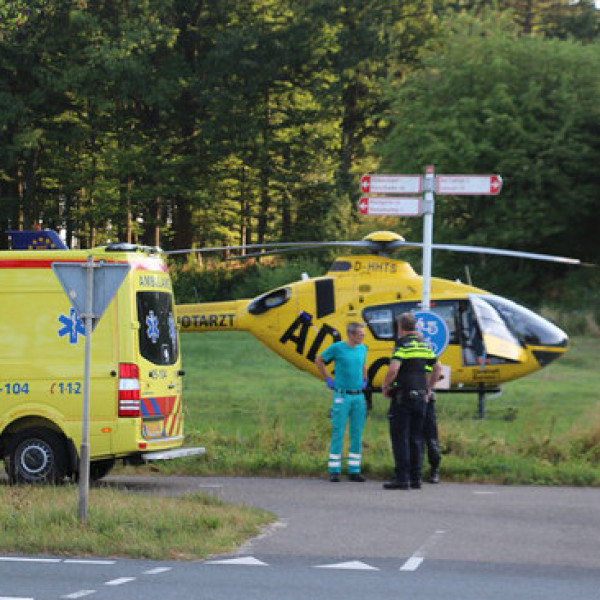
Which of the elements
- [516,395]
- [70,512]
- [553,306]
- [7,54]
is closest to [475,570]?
[70,512]

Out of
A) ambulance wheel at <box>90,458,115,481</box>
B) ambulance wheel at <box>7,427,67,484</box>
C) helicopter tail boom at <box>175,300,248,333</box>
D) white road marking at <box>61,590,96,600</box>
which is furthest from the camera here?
helicopter tail boom at <box>175,300,248,333</box>

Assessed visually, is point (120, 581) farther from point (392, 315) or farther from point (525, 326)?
point (525, 326)

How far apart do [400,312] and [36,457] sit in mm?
9691

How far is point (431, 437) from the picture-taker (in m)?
15.0

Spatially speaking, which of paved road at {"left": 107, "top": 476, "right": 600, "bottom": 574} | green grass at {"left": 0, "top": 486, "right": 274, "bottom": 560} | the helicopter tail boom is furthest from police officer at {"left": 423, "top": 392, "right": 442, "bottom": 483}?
the helicopter tail boom

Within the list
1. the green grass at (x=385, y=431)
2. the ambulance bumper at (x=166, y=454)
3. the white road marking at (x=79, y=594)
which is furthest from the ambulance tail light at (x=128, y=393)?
the white road marking at (x=79, y=594)

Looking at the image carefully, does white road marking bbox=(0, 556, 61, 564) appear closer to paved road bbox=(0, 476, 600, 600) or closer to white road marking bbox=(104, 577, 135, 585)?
paved road bbox=(0, 476, 600, 600)

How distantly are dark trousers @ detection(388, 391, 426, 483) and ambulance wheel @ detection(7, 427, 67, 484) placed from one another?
353 centimetres

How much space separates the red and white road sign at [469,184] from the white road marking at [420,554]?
583 centimetres

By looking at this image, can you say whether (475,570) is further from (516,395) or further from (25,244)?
(516,395)

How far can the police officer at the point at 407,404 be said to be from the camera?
47.5 ft

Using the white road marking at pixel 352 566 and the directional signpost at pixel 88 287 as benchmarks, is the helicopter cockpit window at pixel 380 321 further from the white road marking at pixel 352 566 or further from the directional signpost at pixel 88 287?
the white road marking at pixel 352 566

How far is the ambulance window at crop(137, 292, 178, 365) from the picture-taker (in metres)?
14.3

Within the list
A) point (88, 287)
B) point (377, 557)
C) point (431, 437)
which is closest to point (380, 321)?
point (431, 437)
